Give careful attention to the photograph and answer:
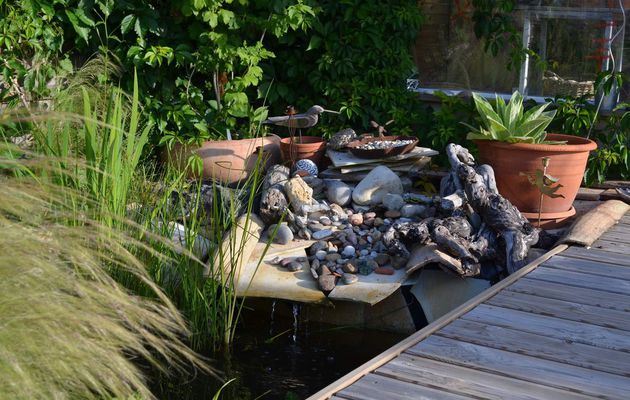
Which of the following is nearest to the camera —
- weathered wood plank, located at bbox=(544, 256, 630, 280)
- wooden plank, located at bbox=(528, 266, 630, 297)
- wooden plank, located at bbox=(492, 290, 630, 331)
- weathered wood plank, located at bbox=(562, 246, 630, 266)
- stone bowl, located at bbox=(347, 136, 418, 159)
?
wooden plank, located at bbox=(492, 290, 630, 331)

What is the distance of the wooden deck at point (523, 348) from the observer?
8.38 feet

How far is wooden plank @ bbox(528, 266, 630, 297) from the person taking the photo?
11.7 ft

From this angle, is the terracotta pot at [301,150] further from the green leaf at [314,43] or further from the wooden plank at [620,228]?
the wooden plank at [620,228]

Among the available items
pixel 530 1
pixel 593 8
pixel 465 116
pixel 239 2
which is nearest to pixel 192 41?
pixel 239 2

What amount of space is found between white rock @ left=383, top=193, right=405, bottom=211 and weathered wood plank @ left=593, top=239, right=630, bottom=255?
1.03m

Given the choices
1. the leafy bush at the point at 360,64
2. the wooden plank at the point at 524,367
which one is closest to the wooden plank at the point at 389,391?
the wooden plank at the point at 524,367

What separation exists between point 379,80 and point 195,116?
1262mm

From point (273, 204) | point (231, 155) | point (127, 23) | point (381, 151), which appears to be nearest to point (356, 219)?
point (273, 204)

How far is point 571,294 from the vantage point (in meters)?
3.47

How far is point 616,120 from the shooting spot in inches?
211

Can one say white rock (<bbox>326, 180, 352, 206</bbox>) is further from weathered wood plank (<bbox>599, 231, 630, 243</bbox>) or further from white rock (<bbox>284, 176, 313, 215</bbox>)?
weathered wood plank (<bbox>599, 231, 630, 243</bbox>)

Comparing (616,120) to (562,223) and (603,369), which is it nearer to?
(562,223)

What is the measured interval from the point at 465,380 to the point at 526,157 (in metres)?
2.19

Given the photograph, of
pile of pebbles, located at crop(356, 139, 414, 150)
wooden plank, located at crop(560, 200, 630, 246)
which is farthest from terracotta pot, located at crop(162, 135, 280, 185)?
wooden plank, located at crop(560, 200, 630, 246)
